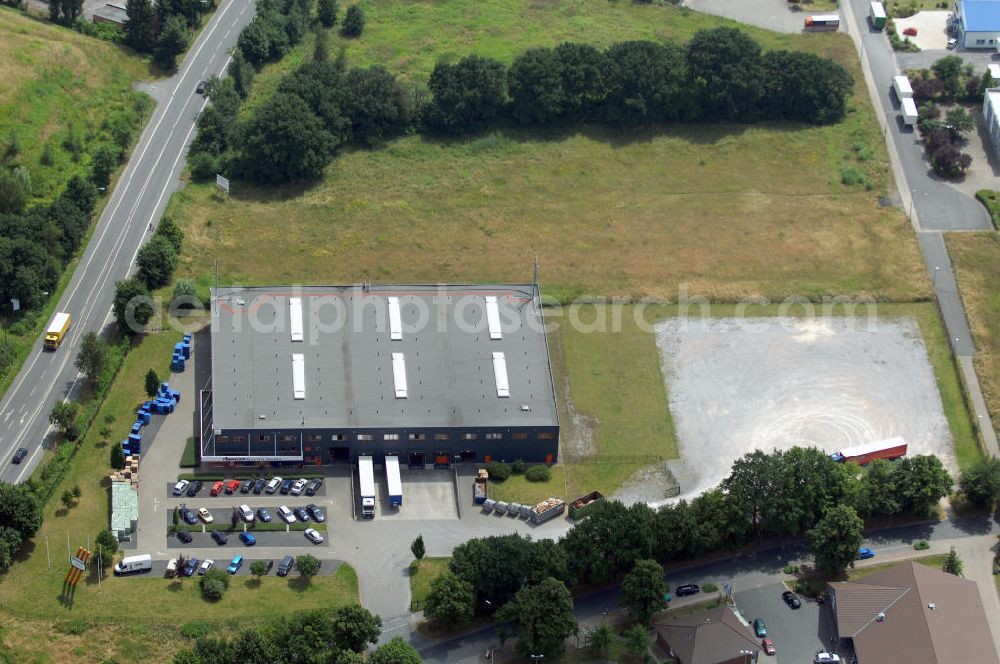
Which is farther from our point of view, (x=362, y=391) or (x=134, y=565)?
(x=362, y=391)

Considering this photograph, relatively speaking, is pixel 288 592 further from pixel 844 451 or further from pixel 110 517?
pixel 844 451

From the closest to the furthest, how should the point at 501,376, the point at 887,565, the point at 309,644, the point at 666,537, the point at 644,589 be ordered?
the point at 309,644, the point at 644,589, the point at 666,537, the point at 887,565, the point at 501,376

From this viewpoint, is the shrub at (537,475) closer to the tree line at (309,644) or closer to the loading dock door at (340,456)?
the loading dock door at (340,456)

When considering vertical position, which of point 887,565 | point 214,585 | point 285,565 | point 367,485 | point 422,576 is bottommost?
point 887,565

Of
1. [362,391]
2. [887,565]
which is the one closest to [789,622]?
[887,565]

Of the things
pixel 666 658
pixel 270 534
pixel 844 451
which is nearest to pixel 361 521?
pixel 270 534

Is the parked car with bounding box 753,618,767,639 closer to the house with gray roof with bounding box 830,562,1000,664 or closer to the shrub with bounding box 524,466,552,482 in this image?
the house with gray roof with bounding box 830,562,1000,664

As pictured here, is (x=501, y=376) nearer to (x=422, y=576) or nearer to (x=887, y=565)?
(x=422, y=576)
